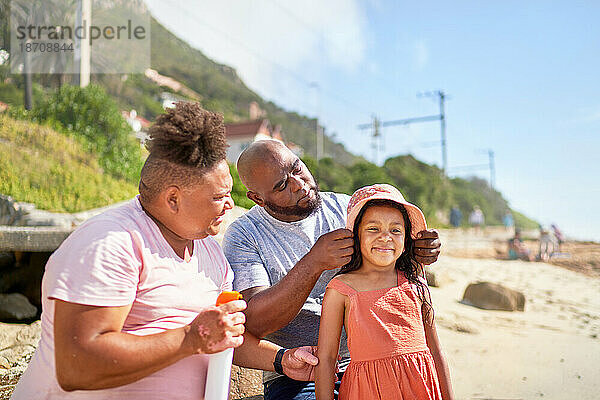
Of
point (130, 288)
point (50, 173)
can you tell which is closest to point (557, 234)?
point (50, 173)

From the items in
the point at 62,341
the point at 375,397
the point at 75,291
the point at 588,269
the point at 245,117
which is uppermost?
the point at 245,117

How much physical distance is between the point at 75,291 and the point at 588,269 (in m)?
17.4

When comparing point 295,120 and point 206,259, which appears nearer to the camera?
point 206,259

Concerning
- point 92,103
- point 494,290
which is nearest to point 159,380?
point 494,290

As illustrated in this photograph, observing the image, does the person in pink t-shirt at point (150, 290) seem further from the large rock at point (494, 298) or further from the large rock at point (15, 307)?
the large rock at point (494, 298)

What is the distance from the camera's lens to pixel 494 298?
26.3 ft

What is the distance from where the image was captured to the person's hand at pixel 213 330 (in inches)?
60.5

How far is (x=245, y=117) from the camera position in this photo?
7519 centimetres

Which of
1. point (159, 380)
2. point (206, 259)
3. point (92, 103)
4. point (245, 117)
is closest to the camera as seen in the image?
point (159, 380)

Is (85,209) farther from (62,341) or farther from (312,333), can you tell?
(62,341)

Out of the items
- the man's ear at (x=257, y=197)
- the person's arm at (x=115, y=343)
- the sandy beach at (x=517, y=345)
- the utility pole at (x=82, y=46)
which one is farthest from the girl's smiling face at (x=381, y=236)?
the utility pole at (x=82, y=46)

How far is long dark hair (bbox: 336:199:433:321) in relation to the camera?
2354 mm

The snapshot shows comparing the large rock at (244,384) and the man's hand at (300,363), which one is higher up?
the man's hand at (300,363)

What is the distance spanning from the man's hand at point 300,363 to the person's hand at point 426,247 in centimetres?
64
